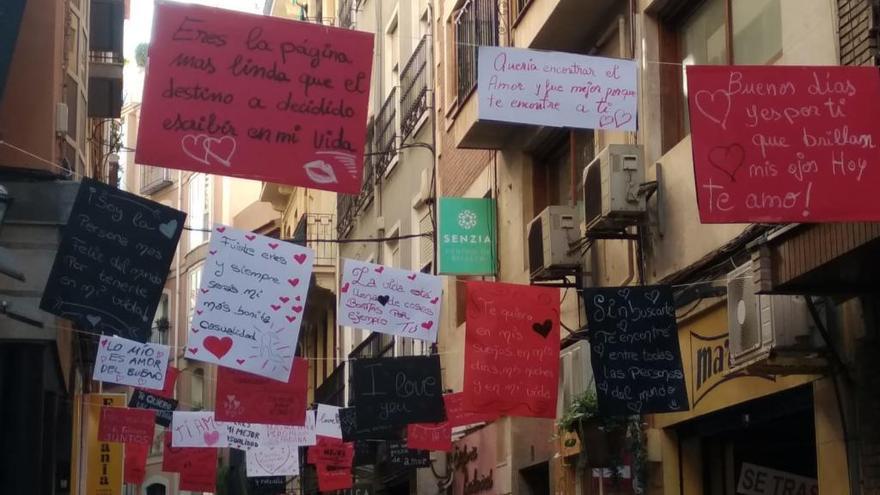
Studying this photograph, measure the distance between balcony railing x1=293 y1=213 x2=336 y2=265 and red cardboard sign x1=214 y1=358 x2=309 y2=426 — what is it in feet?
57.3

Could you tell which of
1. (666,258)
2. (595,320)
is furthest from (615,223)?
(595,320)

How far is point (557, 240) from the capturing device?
570 inches

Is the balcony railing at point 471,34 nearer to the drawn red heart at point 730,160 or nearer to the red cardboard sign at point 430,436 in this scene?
the red cardboard sign at point 430,436

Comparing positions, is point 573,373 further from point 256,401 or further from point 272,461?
point 272,461

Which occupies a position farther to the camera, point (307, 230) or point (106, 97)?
point (307, 230)

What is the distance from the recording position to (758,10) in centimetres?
1089

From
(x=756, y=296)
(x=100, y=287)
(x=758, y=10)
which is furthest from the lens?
(x=100, y=287)

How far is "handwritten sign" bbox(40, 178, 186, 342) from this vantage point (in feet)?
38.2

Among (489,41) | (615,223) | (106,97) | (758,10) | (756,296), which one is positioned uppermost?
(106,97)

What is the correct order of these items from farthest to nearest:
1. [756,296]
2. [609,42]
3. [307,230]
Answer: [307,230], [609,42], [756,296]

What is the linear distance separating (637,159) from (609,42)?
224 cm

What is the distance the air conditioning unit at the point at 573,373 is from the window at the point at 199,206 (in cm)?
3811

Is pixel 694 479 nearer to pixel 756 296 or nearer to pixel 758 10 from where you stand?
Answer: pixel 756 296

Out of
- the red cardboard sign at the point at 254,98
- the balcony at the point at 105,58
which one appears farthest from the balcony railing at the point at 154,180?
the red cardboard sign at the point at 254,98
